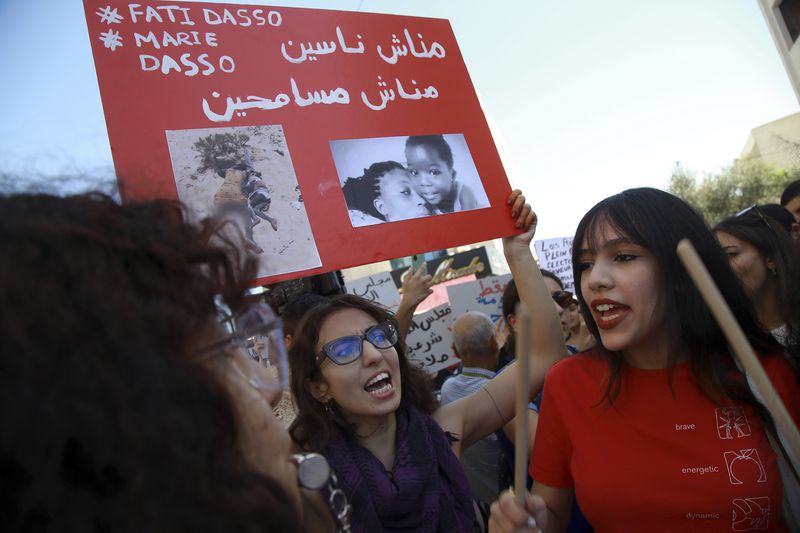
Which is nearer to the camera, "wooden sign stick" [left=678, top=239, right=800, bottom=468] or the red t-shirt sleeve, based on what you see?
"wooden sign stick" [left=678, top=239, right=800, bottom=468]

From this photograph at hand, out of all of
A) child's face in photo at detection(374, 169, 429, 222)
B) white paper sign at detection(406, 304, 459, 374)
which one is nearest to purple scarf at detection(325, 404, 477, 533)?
child's face in photo at detection(374, 169, 429, 222)

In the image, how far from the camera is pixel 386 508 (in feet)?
5.81

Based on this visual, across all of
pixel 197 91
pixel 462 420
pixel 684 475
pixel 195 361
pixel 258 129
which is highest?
pixel 197 91

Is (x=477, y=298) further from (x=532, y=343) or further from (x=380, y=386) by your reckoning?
(x=380, y=386)

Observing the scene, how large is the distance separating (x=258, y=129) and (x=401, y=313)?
139 cm

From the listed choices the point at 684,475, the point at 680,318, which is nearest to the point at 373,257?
the point at 680,318

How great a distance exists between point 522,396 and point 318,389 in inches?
50.5

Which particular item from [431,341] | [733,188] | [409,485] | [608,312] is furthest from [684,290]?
[733,188]

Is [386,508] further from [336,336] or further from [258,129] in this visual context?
[258,129]

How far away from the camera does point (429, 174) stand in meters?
2.12

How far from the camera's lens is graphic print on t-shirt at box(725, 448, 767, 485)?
1402 millimetres

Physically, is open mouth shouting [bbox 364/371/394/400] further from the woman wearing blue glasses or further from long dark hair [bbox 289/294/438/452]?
long dark hair [bbox 289/294/438/452]

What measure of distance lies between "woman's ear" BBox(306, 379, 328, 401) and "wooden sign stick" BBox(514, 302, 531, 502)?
1.09m

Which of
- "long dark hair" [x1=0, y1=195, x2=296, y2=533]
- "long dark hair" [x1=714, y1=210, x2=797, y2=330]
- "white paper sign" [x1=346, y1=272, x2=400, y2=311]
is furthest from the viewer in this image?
"white paper sign" [x1=346, y1=272, x2=400, y2=311]
